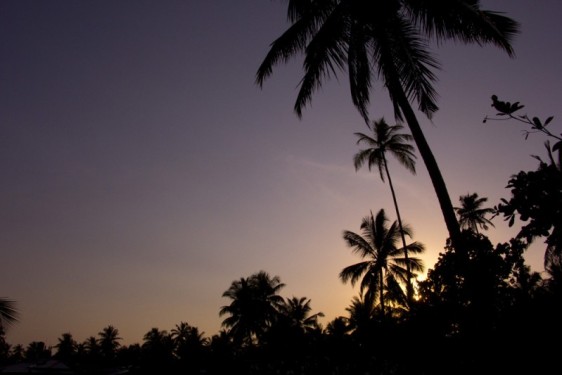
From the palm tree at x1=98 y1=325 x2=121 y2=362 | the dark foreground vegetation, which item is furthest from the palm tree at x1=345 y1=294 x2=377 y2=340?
the palm tree at x1=98 y1=325 x2=121 y2=362

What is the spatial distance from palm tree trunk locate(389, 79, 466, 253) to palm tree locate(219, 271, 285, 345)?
32522 millimetres

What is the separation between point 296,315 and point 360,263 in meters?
20.1

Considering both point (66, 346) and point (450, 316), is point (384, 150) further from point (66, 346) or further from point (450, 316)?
point (66, 346)

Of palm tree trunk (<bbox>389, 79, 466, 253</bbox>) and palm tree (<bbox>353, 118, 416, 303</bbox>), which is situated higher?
palm tree (<bbox>353, 118, 416, 303</bbox>)

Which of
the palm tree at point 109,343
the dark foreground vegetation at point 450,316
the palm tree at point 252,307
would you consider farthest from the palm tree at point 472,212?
the palm tree at point 109,343

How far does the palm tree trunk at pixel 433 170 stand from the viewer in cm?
833

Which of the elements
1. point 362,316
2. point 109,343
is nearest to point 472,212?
point 362,316

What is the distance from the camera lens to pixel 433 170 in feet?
30.0

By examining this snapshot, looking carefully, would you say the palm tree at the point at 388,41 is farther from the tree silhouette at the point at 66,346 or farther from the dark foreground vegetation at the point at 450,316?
the tree silhouette at the point at 66,346

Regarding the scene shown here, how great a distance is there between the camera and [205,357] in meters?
33.9

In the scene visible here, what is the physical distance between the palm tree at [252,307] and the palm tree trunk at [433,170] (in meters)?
32.5

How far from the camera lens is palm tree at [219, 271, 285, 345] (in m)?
39.2

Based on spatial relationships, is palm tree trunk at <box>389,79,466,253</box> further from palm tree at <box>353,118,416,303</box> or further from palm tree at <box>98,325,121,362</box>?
palm tree at <box>98,325,121,362</box>

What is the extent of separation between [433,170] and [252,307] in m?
33.2
